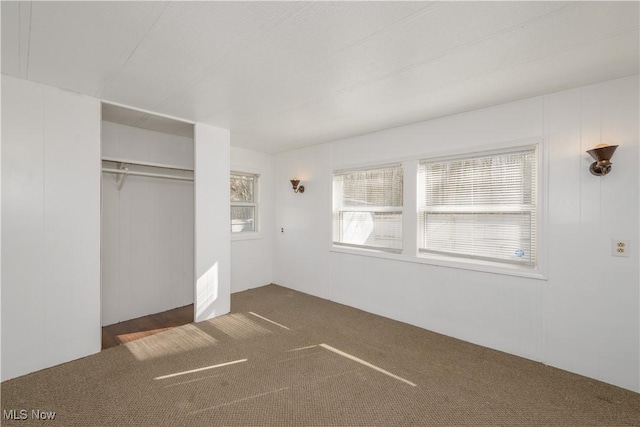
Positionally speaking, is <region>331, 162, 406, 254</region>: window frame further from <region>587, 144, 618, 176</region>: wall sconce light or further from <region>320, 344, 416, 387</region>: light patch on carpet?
<region>587, 144, 618, 176</region>: wall sconce light

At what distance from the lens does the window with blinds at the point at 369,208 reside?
145 inches

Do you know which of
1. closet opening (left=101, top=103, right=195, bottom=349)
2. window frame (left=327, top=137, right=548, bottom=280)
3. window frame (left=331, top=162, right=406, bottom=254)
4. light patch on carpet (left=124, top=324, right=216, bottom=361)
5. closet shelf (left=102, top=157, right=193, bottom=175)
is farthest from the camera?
window frame (left=331, top=162, right=406, bottom=254)

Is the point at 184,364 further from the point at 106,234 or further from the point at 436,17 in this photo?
the point at 436,17

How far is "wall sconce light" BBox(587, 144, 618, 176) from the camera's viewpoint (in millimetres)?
2164

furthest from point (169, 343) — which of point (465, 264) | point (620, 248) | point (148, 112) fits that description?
point (620, 248)

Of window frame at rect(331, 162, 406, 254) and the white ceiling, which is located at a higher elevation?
the white ceiling

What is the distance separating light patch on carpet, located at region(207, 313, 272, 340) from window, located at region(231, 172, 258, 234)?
154cm

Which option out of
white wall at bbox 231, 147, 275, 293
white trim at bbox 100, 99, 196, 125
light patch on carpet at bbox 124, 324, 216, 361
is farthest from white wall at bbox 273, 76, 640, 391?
white trim at bbox 100, 99, 196, 125

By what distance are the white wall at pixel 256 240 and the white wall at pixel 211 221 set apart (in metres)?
0.96

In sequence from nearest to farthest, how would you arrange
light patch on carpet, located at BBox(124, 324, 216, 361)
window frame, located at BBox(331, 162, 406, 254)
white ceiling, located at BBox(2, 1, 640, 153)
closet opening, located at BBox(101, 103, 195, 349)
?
white ceiling, located at BBox(2, 1, 640, 153) < light patch on carpet, located at BBox(124, 324, 216, 361) < closet opening, located at BBox(101, 103, 195, 349) < window frame, located at BBox(331, 162, 406, 254)

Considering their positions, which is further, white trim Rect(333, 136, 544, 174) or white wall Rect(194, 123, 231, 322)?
white wall Rect(194, 123, 231, 322)

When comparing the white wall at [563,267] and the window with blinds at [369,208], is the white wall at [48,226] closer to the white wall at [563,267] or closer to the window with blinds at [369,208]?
the window with blinds at [369,208]

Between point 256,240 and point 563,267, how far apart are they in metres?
4.02

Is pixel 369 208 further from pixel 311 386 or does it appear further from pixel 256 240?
pixel 311 386
